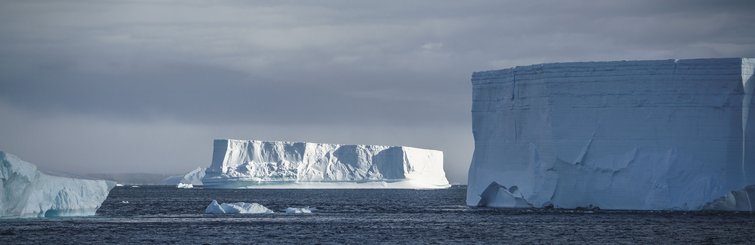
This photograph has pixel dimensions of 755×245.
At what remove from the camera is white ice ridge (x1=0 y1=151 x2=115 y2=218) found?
28.8 m

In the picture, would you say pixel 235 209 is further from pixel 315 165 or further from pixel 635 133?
pixel 315 165

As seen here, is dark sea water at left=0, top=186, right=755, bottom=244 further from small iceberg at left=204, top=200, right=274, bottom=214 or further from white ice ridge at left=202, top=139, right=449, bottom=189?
white ice ridge at left=202, top=139, right=449, bottom=189

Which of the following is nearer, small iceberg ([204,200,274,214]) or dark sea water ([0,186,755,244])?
dark sea water ([0,186,755,244])

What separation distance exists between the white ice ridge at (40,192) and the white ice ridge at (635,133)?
41.1 feet

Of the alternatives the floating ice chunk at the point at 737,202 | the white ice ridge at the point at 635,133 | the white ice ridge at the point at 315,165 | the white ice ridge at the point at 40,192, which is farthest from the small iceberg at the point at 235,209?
the white ice ridge at the point at 315,165

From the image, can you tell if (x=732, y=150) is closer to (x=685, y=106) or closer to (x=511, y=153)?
(x=685, y=106)

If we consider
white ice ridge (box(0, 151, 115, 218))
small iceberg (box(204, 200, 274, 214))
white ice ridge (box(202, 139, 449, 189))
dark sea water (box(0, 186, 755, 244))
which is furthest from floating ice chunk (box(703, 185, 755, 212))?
white ice ridge (box(202, 139, 449, 189))

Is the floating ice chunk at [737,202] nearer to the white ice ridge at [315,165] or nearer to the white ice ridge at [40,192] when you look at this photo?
the white ice ridge at [40,192]

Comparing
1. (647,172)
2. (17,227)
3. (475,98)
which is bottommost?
(17,227)

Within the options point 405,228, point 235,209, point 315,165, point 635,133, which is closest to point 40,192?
point 235,209

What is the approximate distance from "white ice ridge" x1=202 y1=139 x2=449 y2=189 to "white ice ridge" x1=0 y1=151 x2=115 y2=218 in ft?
122

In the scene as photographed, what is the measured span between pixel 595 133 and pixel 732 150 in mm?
3750

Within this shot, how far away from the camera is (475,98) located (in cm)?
3694

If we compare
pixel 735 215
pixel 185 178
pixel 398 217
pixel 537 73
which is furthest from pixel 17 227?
pixel 185 178
